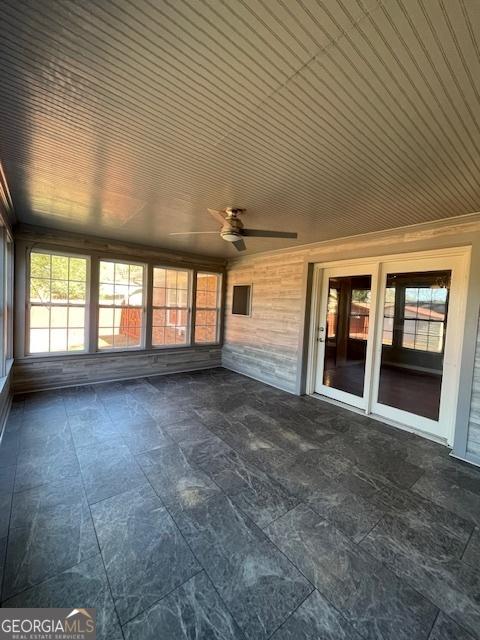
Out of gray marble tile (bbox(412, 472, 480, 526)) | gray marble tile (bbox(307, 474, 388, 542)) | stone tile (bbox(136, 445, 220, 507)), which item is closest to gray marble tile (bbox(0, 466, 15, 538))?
stone tile (bbox(136, 445, 220, 507))

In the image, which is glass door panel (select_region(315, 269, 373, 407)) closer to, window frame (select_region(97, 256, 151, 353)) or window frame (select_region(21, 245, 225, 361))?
window frame (select_region(21, 245, 225, 361))

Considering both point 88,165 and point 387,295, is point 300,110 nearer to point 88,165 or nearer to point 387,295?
point 88,165

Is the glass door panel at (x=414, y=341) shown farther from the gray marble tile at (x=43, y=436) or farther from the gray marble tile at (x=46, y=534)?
the gray marble tile at (x=43, y=436)

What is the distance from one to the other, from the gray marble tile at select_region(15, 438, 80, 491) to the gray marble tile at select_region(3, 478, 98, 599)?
0.34 ft

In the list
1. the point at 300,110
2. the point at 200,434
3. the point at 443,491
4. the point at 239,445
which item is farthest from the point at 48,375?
the point at 443,491

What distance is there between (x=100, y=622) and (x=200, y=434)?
183 centimetres

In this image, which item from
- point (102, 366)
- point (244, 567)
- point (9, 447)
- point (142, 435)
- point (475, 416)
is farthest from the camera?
point (102, 366)

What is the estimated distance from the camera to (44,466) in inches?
93.7

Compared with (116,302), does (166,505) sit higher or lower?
lower

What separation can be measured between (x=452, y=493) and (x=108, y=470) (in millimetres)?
2942

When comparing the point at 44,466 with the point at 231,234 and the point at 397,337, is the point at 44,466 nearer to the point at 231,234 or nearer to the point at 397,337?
the point at 231,234

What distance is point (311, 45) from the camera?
3.68ft

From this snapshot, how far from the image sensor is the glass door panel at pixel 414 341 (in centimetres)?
331

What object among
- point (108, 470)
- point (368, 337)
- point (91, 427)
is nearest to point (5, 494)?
point (108, 470)
